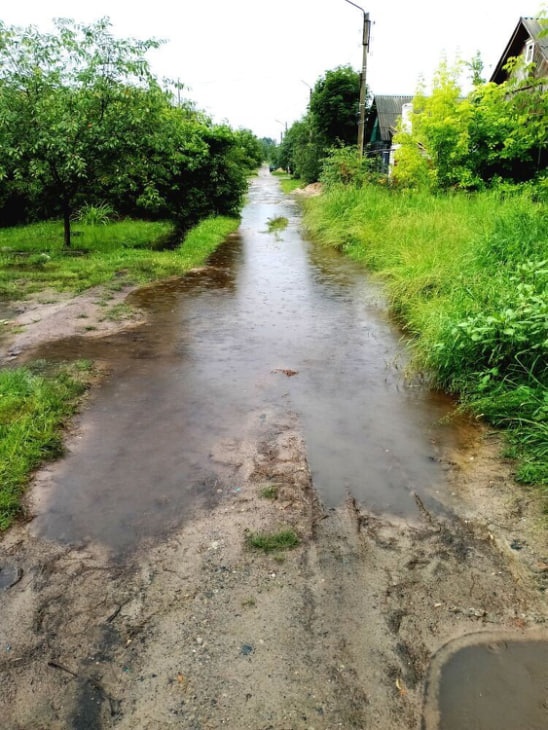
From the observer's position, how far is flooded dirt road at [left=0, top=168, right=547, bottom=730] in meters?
2.14

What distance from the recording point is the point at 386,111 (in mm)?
33438

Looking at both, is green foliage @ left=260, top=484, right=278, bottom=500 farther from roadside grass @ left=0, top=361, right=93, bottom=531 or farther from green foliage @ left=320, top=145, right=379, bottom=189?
green foliage @ left=320, top=145, right=379, bottom=189

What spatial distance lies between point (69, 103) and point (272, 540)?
9.55 metres

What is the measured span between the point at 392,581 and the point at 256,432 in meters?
1.77

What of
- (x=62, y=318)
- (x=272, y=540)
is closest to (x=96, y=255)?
Answer: (x=62, y=318)

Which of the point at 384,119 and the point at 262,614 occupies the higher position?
the point at 384,119

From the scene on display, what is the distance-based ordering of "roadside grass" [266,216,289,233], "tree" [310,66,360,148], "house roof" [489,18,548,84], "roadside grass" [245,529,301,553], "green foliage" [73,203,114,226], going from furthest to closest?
1. "tree" [310,66,360,148]
2. "house roof" [489,18,548,84]
3. "roadside grass" [266,216,289,233]
4. "green foliage" [73,203,114,226]
5. "roadside grass" [245,529,301,553]

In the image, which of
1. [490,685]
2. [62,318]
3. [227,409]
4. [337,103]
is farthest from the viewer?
[337,103]

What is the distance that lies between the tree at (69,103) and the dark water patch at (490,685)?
32.3ft

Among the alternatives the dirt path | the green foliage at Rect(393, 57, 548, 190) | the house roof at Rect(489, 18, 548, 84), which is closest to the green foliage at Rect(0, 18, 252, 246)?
the green foliage at Rect(393, 57, 548, 190)

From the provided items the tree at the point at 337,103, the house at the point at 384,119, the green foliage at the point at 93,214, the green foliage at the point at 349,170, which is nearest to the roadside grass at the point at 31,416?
the green foliage at the point at 93,214

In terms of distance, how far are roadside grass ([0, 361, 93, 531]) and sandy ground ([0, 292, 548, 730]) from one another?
16.4 inches

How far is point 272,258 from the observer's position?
12.0 metres

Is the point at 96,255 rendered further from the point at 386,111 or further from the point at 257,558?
the point at 386,111
